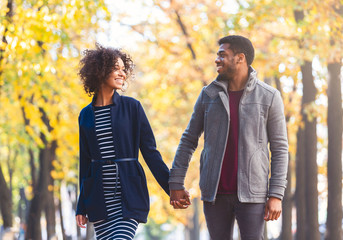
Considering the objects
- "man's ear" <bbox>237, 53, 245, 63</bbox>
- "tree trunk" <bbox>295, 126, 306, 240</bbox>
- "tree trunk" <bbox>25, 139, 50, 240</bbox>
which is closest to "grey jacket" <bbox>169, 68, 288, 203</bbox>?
"man's ear" <bbox>237, 53, 245, 63</bbox>

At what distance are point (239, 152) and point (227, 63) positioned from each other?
2.66ft

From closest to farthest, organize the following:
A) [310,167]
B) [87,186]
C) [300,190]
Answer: [87,186] → [310,167] → [300,190]

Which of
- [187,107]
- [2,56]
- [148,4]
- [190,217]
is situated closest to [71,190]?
[190,217]

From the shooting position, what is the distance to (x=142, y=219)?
5277 millimetres

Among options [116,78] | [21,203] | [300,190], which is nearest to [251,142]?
[116,78]

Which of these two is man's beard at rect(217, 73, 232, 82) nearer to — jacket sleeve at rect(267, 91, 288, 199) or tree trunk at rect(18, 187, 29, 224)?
jacket sleeve at rect(267, 91, 288, 199)

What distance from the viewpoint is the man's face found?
5.37 meters

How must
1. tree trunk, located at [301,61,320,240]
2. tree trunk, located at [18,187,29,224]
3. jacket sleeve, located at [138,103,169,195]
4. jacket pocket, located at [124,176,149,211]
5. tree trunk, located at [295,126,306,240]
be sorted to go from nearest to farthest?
jacket pocket, located at [124,176,149,211] → jacket sleeve, located at [138,103,169,195] → tree trunk, located at [301,61,320,240] → tree trunk, located at [295,126,306,240] → tree trunk, located at [18,187,29,224]

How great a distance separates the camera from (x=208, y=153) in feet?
17.3

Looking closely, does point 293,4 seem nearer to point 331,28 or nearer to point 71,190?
point 331,28

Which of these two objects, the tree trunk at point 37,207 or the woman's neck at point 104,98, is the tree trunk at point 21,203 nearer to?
the tree trunk at point 37,207

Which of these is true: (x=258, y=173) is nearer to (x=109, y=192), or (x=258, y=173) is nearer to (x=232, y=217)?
(x=232, y=217)

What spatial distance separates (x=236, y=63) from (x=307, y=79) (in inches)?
330

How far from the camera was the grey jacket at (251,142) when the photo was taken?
504 centimetres
